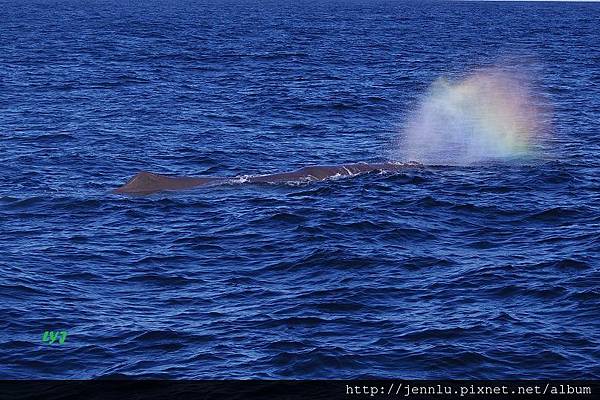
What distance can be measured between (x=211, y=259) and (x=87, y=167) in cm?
1584

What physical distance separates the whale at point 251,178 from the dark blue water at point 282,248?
2.70ft

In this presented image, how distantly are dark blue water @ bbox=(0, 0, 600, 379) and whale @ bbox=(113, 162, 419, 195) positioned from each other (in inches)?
32.4

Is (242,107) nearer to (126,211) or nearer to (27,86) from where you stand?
(27,86)

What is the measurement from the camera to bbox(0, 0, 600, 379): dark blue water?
23.8 meters

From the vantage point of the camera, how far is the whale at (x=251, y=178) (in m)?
39.9

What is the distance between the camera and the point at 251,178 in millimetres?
42375
